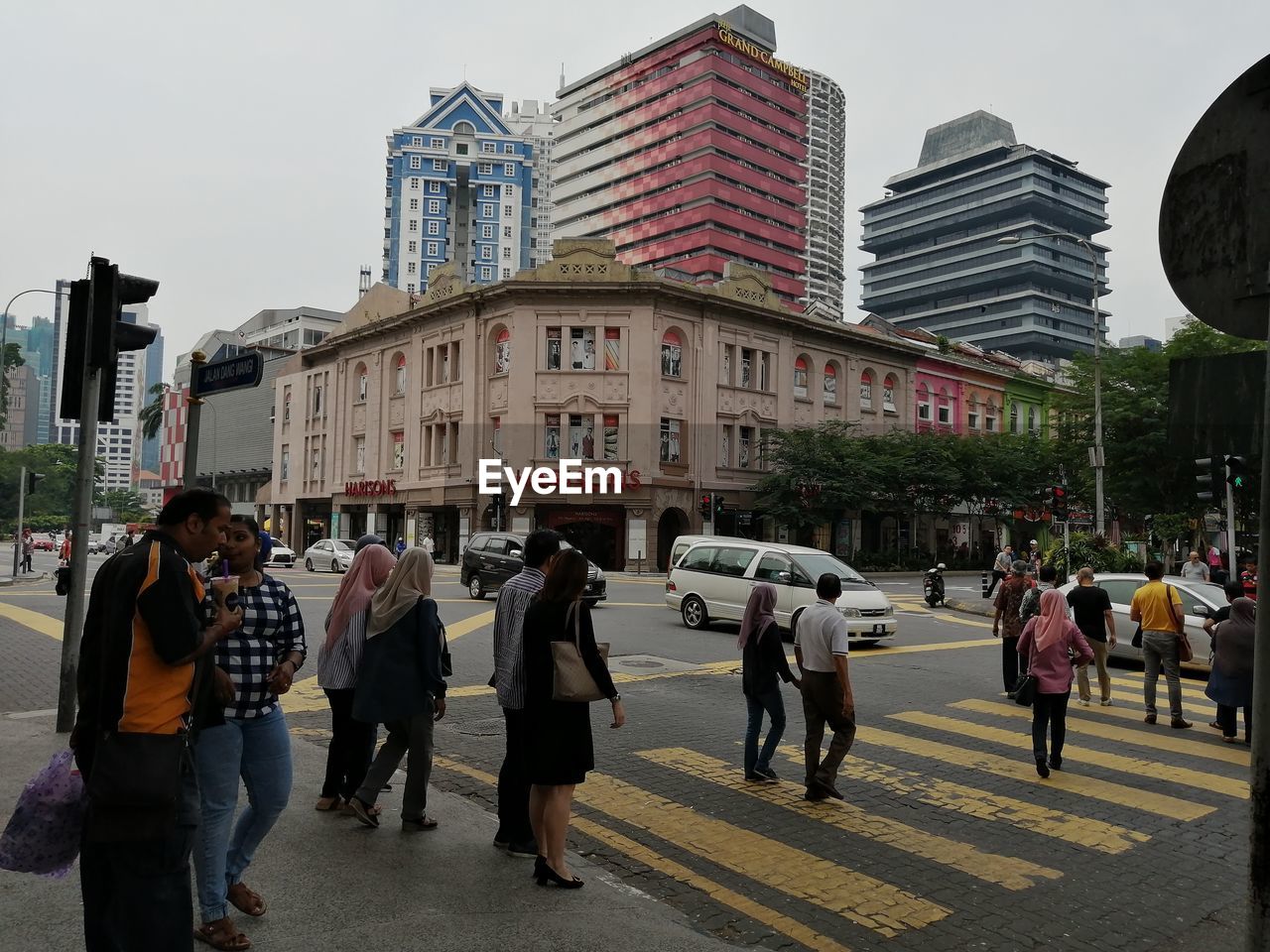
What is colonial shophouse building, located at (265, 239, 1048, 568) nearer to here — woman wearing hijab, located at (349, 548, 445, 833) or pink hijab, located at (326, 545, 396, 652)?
pink hijab, located at (326, 545, 396, 652)

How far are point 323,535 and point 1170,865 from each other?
54083mm

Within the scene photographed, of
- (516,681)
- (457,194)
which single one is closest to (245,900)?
(516,681)

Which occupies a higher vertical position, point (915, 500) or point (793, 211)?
point (793, 211)

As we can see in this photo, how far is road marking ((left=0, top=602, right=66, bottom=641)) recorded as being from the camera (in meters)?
15.5

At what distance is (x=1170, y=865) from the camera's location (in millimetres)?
5699

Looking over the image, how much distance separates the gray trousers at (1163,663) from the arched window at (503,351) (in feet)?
114

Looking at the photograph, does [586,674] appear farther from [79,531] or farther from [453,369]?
[453,369]

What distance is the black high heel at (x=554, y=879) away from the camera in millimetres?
4859

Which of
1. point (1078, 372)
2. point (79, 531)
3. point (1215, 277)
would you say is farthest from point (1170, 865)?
point (1078, 372)

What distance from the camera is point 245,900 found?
14.3ft

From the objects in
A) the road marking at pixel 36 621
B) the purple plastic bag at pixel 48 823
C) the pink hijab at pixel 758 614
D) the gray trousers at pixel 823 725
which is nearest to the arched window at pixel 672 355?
the road marking at pixel 36 621

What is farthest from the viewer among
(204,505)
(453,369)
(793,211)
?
(793,211)

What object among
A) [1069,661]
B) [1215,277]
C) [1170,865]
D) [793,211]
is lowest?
[1170,865]

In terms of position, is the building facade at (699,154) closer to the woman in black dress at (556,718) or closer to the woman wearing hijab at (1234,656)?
the woman wearing hijab at (1234,656)
